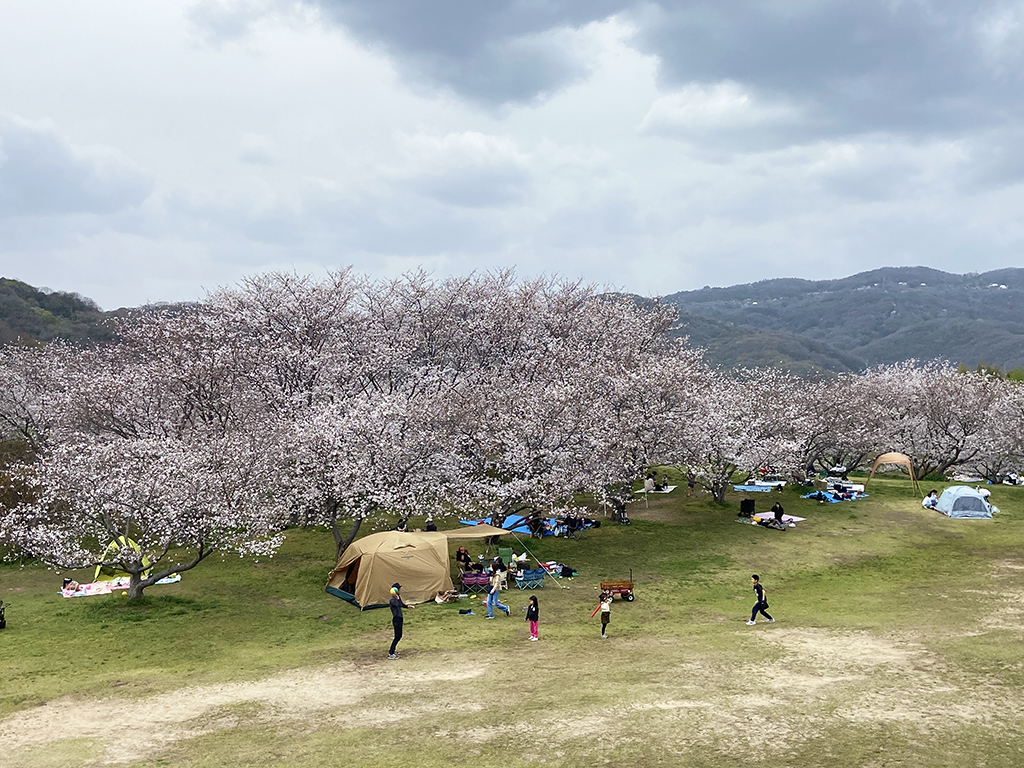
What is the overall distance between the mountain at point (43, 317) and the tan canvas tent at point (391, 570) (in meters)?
76.9

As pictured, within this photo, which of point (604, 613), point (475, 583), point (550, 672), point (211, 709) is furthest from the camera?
point (475, 583)

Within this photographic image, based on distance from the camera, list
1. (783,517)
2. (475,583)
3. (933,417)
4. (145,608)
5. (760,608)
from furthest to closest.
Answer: (933,417), (783,517), (475,583), (145,608), (760,608)

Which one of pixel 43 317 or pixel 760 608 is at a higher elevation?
pixel 43 317

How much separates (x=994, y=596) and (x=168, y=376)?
38823 millimetres

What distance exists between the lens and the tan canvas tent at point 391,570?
24062 mm

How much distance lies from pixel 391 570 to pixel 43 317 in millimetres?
103717

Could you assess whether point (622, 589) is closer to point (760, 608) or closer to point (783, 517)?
point (760, 608)

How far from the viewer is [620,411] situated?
118 ft

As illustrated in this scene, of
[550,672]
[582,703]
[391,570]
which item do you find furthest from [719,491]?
[582,703]

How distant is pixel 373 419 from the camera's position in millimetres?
29156

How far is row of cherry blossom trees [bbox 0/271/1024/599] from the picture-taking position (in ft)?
85.4

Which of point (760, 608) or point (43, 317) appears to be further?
point (43, 317)

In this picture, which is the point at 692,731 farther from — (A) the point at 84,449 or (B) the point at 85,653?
(A) the point at 84,449

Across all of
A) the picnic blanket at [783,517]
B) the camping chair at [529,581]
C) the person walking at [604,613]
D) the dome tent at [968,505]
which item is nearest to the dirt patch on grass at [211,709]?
the person walking at [604,613]
